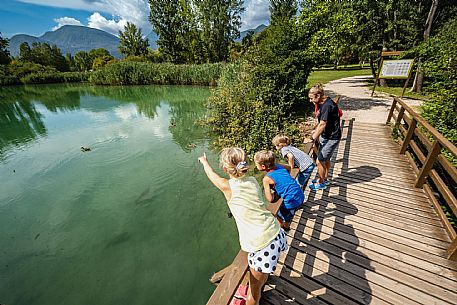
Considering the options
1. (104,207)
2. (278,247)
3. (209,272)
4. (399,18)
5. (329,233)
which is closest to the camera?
(278,247)

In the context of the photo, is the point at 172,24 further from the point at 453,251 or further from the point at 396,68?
the point at 453,251

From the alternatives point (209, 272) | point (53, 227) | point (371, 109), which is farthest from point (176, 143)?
point (371, 109)

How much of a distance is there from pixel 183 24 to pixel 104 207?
137ft

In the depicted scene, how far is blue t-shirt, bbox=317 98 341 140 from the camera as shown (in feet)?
11.0

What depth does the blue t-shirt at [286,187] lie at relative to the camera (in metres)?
2.43

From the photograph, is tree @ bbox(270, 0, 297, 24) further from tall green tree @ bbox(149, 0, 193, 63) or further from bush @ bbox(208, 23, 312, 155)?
bush @ bbox(208, 23, 312, 155)

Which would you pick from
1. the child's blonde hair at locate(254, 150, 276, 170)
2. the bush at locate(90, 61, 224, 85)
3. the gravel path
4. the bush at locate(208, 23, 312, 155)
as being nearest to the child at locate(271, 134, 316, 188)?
the child's blonde hair at locate(254, 150, 276, 170)

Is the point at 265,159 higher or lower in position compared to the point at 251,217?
higher

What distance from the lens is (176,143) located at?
9.98 meters

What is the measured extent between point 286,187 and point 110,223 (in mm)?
4980

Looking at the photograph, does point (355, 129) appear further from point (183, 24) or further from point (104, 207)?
point (183, 24)

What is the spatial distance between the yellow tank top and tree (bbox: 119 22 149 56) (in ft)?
203

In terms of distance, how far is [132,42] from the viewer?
2032 inches

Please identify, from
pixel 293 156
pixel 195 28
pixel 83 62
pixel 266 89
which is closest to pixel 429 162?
pixel 293 156
